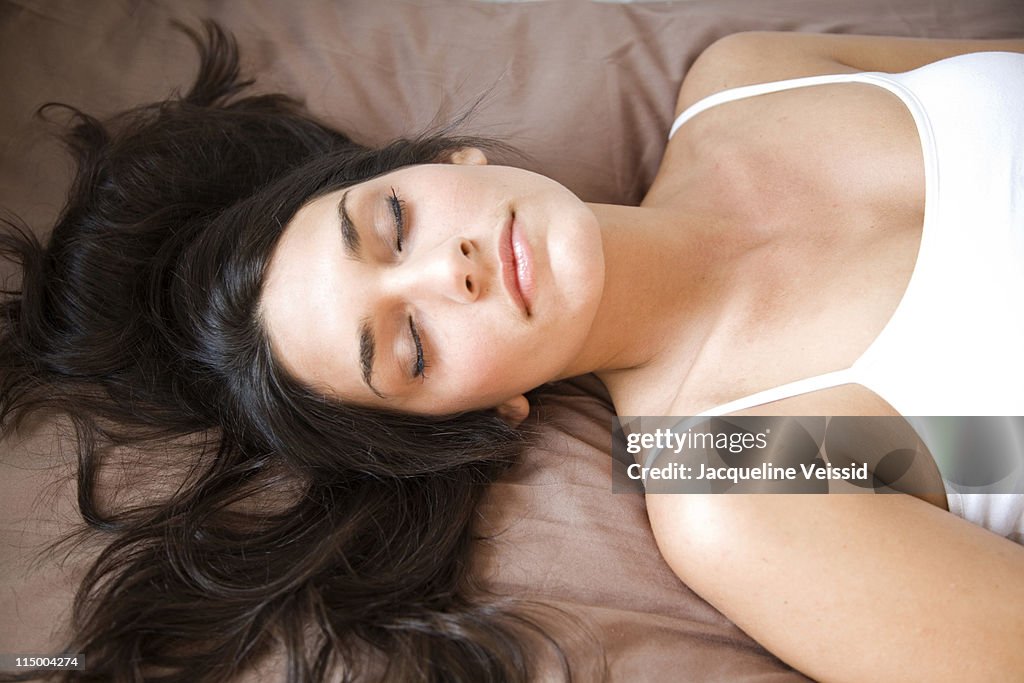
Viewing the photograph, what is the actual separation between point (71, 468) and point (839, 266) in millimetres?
1213

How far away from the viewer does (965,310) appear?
1139 mm

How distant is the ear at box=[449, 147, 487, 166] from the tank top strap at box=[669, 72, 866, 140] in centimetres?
44

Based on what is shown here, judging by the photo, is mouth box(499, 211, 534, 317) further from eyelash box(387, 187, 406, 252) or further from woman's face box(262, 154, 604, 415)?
eyelash box(387, 187, 406, 252)

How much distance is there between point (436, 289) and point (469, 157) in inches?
14.8

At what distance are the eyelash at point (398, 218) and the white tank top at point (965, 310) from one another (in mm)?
518

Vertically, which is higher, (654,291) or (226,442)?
(654,291)

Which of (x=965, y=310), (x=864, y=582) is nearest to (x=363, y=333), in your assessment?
(x=864, y=582)

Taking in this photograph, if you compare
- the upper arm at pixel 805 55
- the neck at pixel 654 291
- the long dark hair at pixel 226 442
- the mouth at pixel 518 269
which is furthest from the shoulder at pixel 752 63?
the mouth at pixel 518 269

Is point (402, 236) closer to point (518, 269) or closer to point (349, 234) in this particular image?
point (349, 234)

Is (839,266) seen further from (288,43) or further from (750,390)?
(288,43)

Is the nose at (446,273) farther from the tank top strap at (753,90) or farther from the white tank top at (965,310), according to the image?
the tank top strap at (753,90)

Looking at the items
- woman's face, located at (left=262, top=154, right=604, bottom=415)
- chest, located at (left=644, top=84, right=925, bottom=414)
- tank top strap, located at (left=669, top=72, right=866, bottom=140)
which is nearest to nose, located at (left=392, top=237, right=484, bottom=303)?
woman's face, located at (left=262, top=154, right=604, bottom=415)

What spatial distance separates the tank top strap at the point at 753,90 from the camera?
1.46 meters

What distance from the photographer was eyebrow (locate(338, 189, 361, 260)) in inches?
47.1
